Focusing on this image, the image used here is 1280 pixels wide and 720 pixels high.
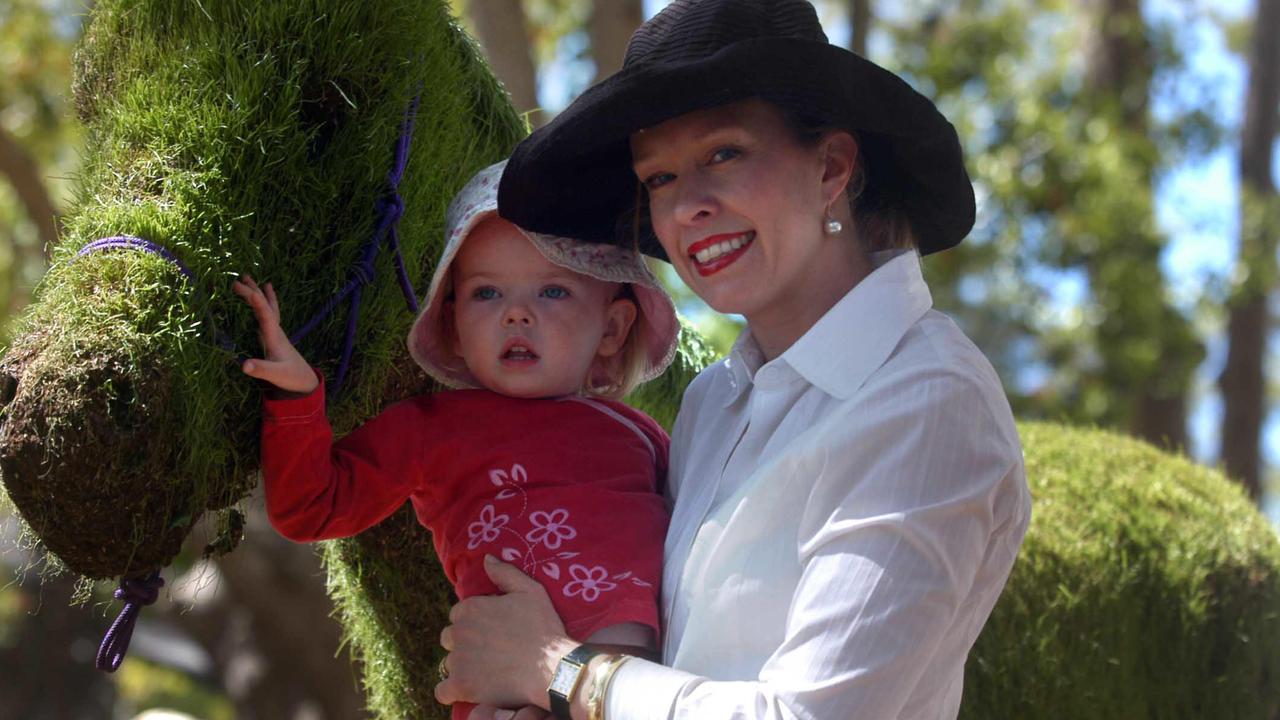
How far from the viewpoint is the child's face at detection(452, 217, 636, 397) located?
224 cm

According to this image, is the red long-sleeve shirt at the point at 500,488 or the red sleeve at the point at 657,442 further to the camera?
the red sleeve at the point at 657,442

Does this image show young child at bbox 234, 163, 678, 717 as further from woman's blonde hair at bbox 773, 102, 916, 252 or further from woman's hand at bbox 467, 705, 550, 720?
woman's blonde hair at bbox 773, 102, 916, 252

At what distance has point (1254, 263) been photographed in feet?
33.1

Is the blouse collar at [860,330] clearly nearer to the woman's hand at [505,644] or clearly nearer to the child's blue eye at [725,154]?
the child's blue eye at [725,154]

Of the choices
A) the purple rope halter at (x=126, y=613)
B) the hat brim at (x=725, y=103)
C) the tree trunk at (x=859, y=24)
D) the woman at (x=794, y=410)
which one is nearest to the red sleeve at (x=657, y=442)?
the woman at (x=794, y=410)

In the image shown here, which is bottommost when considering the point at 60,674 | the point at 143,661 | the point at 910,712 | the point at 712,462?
the point at 143,661

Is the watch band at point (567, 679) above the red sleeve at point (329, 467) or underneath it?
underneath

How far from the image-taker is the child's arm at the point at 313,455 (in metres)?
1.94

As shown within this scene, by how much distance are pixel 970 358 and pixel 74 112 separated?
151 cm

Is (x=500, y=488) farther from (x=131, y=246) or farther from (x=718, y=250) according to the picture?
(x=131, y=246)

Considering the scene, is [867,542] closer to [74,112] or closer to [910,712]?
[910,712]

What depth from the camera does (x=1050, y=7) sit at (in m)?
16.5

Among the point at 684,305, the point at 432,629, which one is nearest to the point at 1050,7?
the point at 684,305

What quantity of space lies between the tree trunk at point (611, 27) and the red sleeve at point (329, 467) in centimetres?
477
